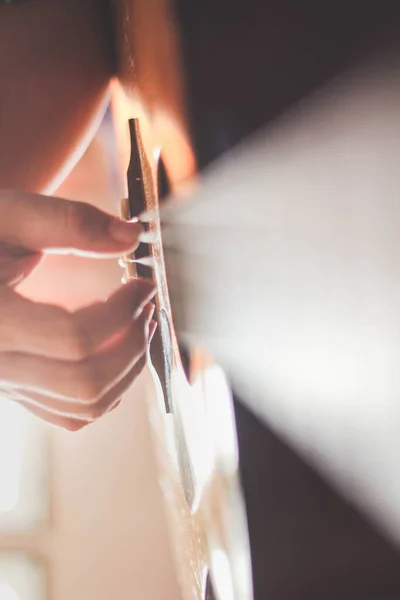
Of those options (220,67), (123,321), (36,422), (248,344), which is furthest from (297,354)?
(36,422)

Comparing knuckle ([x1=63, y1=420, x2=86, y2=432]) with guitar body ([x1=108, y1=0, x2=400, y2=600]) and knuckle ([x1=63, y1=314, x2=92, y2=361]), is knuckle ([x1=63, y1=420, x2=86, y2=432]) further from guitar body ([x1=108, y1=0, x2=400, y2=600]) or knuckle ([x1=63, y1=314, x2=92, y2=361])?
guitar body ([x1=108, y1=0, x2=400, y2=600])

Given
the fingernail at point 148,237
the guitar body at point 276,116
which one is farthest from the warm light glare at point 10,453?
the guitar body at point 276,116

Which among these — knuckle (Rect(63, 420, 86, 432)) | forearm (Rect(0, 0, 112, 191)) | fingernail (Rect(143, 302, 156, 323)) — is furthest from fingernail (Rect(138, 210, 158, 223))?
knuckle (Rect(63, 420, 86, 432))

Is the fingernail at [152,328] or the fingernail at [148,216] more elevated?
the fingernail at [148,216]

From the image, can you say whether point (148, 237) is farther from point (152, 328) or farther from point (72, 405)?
point (72, 405)

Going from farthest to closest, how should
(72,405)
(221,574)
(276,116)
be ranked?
1. (72,405)
2. (221,574)
3. (276,116)

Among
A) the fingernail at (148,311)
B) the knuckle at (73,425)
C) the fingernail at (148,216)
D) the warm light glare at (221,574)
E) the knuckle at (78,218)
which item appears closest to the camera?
the warm light glare at (221,574)

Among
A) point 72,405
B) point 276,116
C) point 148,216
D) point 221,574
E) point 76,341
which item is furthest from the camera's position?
point 72,405

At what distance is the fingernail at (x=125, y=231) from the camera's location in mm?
682

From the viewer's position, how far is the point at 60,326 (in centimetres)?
74

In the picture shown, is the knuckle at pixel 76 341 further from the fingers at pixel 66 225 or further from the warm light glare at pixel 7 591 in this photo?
the warm light glare at pixel 7 591

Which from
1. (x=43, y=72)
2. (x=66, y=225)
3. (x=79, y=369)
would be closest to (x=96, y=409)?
(x=79, y=369)

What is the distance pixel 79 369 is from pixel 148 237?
8.1 inches

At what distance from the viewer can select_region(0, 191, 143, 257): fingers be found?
2.21 ft
